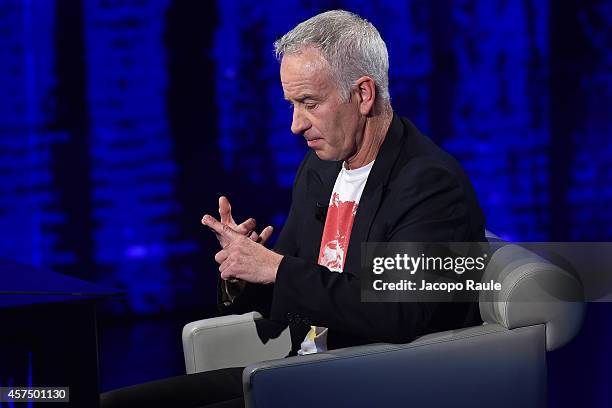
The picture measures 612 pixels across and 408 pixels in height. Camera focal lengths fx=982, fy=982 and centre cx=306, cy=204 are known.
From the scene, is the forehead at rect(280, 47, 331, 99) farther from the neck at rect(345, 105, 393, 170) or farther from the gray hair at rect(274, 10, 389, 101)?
the neck at rect(345, 105, 393, 170)

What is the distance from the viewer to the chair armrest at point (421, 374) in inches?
71.2

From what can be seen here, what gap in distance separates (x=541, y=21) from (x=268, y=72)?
1.57 m

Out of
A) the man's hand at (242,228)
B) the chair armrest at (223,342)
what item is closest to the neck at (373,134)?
the man's hand at (242,228)

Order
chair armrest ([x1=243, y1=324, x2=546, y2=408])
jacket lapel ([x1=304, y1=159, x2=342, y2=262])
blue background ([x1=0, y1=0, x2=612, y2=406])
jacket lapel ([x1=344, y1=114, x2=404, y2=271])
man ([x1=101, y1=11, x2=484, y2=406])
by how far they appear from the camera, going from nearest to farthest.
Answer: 1. chair armrest ([x1=243, y1=324, x2=546, y2=408])
2. man ([x1=101, y1=11, x2=484, y2=406])
3. jacket lapel ([x1=344, y1=114, x2=404, y2=271])
4. jacket lapel ([x1=304, y1=159, x2=342, y2=262])
5. blue background ([x1=0, y1=0, x2=612, y2=406])

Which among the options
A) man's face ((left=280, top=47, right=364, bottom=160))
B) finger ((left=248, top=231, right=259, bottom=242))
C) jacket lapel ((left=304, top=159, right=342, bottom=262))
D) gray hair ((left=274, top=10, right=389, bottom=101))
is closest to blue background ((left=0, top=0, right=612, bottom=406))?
jacket lapel ((left=304, top=159, right=342, bottom=262))

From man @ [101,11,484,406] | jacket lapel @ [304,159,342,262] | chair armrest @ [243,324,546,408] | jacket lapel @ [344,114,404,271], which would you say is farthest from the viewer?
jacket lapel @ [304,159,342,262]

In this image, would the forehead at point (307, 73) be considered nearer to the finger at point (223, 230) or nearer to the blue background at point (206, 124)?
Result: the finger at point (223, 230)

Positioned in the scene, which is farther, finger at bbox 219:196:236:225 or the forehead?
finger at bbox 219:196:236:225

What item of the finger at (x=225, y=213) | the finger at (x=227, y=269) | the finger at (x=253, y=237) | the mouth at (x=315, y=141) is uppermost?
the mouth at (x=315, y=141)

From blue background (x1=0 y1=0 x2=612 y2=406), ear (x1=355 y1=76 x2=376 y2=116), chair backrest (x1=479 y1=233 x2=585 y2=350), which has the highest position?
blue background (x1=0 y1=0 x2=612 y2=406)

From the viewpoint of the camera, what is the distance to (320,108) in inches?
79.7

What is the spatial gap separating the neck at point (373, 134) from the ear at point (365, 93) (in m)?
0.04

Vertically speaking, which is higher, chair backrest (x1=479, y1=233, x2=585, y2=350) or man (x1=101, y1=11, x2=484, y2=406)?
man (x1=101, y1=11, x2=484, y2=406)

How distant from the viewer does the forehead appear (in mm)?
1987
